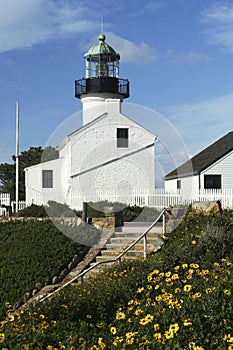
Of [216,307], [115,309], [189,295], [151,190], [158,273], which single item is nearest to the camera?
[216,307]

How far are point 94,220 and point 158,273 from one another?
638 cm

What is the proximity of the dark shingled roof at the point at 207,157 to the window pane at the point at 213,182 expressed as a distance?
0.70 metres

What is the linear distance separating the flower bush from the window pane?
21.0m

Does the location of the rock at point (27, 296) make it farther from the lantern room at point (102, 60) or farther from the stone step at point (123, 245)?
the lantern room at point (102, 60)

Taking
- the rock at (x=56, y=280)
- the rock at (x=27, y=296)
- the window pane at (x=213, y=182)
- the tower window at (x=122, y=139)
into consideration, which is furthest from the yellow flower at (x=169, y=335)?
the window pane at (x=213, y=182)

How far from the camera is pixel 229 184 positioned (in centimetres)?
3092

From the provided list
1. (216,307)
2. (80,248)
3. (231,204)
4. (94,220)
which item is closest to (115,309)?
(216,307)

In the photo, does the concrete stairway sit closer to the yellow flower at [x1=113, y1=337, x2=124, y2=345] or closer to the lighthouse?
the yellow flower at [x1=113, y1=337, x2=124, y2=345]

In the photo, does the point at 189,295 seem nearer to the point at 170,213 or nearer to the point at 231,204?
the point at 170,213

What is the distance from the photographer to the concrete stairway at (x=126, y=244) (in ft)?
40.5

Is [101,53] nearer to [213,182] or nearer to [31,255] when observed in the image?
[213,182]

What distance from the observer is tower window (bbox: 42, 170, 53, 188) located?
94.2 ft

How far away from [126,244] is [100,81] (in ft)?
57.2

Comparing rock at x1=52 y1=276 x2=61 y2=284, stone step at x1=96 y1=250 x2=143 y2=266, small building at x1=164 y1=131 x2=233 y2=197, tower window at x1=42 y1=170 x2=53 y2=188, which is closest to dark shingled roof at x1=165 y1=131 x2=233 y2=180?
small building at x1=164 y1=131 x2=233 y2=197
